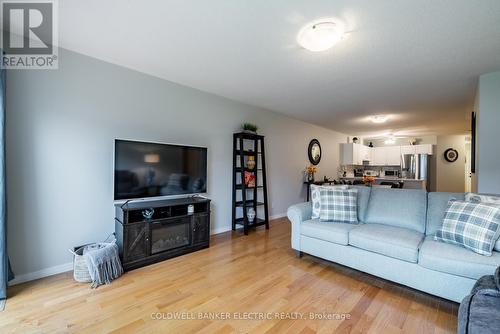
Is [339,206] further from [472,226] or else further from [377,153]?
[377,153]

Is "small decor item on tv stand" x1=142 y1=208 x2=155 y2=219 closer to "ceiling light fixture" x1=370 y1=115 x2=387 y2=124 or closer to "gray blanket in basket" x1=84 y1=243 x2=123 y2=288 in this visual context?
"gray blanket in basket" x1=84 y1=243 x2=123 y2=288

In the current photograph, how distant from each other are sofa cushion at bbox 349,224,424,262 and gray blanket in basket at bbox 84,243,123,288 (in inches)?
95.1

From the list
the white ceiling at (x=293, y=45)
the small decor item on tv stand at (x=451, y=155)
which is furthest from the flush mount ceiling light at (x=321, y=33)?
the small decor item on tv stand at (x=451, y=155)

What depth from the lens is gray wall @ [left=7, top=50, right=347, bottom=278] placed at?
2.17 metres

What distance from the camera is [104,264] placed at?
7.22 ft

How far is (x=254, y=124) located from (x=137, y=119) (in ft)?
7.04

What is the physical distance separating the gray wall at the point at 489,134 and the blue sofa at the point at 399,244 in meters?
0.89

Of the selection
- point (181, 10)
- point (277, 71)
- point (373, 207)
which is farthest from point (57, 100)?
point (373, 207)

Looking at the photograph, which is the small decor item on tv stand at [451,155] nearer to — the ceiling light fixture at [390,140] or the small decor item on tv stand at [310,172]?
the ceiling light fixture at [390,140]

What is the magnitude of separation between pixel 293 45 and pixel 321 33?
369mm

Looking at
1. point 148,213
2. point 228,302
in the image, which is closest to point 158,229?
point 148,213

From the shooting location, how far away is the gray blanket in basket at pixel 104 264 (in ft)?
7.00

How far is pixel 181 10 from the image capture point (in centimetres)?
175

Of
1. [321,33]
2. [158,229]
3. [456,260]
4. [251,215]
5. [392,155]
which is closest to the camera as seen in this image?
[456,260]
